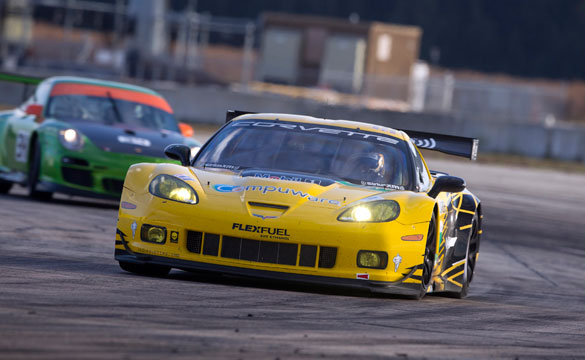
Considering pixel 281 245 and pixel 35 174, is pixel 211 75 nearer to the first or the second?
pixel 35 174

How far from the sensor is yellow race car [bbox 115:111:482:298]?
726 centimetres

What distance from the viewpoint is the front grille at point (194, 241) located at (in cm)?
736

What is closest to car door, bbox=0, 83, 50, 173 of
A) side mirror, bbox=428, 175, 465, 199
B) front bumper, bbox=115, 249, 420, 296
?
front bumper, bbox=115, 249, 420, 296

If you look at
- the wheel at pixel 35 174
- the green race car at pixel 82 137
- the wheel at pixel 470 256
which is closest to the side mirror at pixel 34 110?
the green race car at pixel 82 137

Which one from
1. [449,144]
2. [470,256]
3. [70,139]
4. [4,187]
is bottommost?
[4,187]

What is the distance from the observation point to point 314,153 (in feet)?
27.3

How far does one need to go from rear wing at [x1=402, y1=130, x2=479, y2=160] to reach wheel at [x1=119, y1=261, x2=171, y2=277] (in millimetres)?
2844

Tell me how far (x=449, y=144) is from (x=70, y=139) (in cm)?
459

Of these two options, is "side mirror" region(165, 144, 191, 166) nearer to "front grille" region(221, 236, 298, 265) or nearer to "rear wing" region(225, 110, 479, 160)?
"rear wing" region(225, 110, 479, 160)

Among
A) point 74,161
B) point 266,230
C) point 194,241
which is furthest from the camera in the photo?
point 74,161

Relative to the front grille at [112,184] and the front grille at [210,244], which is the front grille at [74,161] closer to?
the front grille at [112,184]

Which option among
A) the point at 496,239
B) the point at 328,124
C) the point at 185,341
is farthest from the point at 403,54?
the point at 185,341

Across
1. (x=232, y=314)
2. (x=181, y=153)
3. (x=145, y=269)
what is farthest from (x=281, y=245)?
(x=181, y=153)

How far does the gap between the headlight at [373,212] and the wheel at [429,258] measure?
0.35 metres
